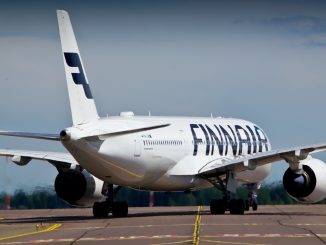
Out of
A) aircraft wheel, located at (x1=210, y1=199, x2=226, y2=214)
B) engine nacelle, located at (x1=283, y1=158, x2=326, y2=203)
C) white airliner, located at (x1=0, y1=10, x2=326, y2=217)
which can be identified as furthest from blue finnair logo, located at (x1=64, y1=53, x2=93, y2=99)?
engine nacelle, located at (x1=283, y1=158, x2=326, y2=203)

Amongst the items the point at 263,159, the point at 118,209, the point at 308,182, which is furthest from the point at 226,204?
the point at 118,209

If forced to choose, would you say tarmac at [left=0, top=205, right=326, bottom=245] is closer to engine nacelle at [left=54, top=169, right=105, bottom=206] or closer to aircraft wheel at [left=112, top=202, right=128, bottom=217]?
aircraft wheel at [left=112, top=202, right=128, bottom=217]

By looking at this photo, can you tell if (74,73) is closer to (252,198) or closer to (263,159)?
(263,159)

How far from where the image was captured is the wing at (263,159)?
4731 centimetres

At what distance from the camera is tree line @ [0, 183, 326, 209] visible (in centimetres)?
6027

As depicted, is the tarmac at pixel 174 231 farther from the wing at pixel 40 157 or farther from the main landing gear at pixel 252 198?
the main landing gear at pixel 252 198

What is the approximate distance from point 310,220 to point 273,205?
80.5 ft

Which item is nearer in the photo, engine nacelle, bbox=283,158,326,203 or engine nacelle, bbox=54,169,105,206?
engine nacelle, bbox=54,169,105,206

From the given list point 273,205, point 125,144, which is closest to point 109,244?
point 125,144

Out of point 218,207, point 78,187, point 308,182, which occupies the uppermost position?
point 308,182

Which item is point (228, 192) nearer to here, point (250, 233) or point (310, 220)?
point (310, 220)

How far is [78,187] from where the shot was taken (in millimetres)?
50938

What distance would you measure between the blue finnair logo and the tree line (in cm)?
1453

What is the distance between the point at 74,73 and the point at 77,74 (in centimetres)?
15
